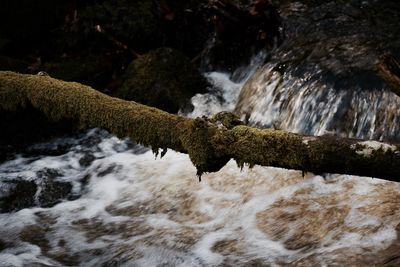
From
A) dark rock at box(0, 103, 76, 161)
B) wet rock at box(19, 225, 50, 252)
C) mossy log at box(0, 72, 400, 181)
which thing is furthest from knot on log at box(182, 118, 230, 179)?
dark rock at box(0, 103, 76, 161)

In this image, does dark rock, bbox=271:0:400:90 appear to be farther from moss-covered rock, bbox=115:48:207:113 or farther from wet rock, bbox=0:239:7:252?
wet rock, bbox=0:239:7:252

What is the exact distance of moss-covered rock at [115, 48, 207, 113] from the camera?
7.60m

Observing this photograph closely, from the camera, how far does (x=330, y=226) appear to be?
4.37 meters

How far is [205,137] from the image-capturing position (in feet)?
8.15

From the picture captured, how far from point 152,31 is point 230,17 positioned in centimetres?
167

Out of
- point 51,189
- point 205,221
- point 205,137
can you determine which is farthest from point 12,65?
point 205,137

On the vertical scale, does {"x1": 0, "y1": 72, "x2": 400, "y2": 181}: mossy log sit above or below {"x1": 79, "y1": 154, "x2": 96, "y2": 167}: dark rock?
above

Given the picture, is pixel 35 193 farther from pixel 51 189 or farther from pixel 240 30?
pixel 240 30

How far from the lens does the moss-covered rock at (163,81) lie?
24.9ft

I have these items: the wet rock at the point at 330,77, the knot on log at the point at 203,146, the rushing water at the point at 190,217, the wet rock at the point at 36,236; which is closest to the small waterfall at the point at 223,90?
the wet rock at the point at 330,77

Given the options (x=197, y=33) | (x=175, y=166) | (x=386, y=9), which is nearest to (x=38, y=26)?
(x=197, y=33)

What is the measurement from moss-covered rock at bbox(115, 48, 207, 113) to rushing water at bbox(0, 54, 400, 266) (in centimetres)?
130

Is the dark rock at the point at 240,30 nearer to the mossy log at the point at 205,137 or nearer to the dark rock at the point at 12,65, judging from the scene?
the dark rock at the point at 12,65

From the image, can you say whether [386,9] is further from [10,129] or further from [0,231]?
[0,231]
